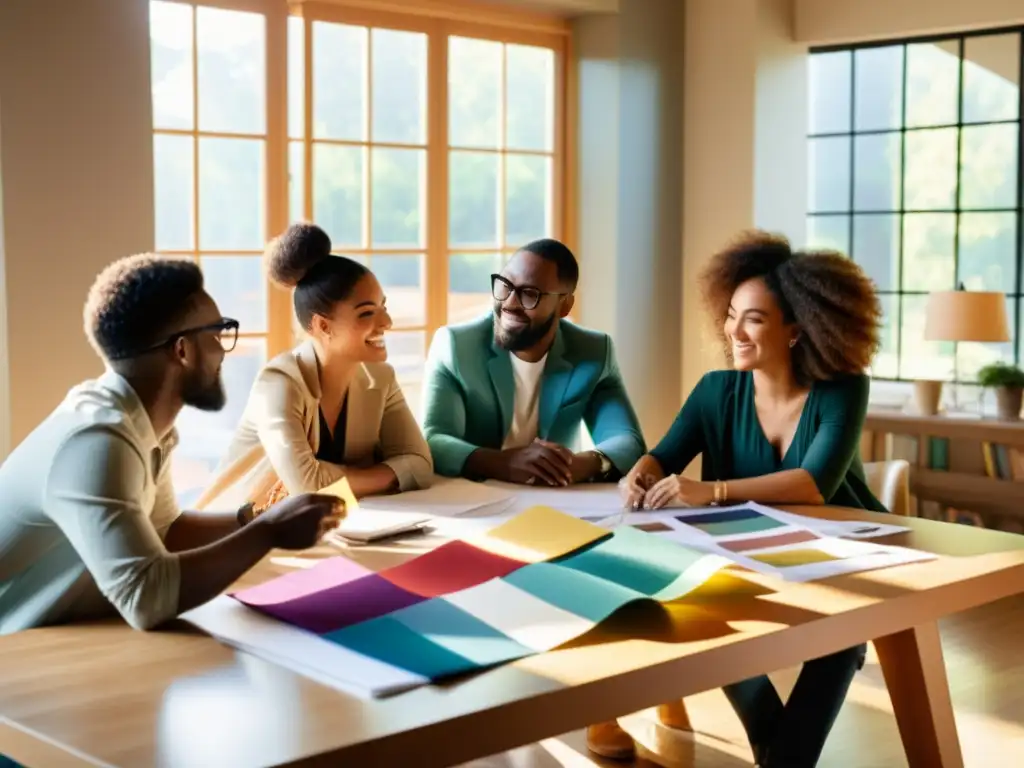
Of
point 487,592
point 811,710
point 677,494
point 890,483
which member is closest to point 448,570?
point 487,592

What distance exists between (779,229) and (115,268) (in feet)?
14.3

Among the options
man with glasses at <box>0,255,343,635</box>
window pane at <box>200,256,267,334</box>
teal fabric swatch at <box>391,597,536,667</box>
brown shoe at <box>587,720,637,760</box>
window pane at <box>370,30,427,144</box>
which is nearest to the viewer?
teal fabric swatch at <box>391,597,536,667</box>

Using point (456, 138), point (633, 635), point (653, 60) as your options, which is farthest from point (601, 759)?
point (653, 60)

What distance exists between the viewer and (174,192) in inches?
193

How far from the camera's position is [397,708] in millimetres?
1572

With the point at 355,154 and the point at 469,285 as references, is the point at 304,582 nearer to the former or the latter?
the point at 355,154

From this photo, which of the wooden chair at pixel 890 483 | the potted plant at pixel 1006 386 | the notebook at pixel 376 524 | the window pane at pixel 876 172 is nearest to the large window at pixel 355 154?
the window pane at pixel 876 172

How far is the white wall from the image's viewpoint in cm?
427

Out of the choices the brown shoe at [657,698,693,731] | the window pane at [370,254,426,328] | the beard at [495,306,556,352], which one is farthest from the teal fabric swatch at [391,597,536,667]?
the window pane at [370,254,426,328]

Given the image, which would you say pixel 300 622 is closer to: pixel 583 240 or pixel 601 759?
pixel 601 759

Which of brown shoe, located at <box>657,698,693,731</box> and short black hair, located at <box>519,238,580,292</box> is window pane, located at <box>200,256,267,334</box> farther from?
brown shoe, located at <box>657,698,693,731</box>

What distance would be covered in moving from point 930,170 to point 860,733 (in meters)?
3.12

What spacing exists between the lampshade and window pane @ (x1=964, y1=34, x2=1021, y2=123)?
2.84 ft

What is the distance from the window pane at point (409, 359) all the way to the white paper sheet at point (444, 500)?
2588 mm
